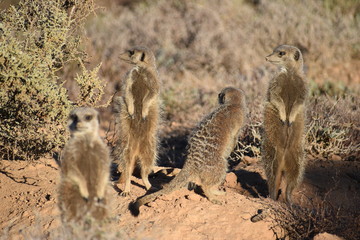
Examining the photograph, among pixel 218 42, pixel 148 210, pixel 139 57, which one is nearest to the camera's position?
pixel 148 210

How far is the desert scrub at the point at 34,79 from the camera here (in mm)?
5004

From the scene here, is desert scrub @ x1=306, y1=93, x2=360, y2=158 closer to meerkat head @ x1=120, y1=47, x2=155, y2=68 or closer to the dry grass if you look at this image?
the dry grass

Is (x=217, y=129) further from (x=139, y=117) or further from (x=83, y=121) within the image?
(x=83, y=121)

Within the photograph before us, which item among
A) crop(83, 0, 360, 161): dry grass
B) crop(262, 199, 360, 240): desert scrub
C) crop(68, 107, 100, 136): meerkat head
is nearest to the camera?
crop(68, 107, 100, 136): meerkat head

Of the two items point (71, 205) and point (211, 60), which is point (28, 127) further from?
point (211, 60)

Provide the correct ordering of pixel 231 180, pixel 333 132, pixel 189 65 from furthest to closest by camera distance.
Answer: pixel 189 65 < pixel 333 132 < pixel 231 180

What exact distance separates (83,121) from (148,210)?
1.38 metres

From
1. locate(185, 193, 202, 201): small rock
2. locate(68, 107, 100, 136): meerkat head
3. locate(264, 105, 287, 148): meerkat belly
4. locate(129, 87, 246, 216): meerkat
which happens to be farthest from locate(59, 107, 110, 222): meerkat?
locate(264, 105, 287, 148): meerkat belly

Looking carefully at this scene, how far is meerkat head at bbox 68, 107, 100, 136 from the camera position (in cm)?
363

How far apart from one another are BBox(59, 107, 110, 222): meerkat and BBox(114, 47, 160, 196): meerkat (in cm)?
139

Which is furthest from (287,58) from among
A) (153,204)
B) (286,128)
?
(153,204)

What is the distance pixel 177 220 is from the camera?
4453mm

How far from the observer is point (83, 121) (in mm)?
3643

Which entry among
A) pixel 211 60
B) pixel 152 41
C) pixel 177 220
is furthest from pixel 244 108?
pixel 152 41
